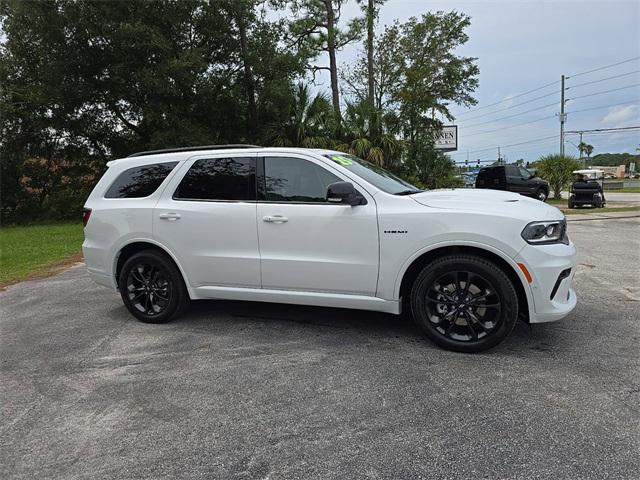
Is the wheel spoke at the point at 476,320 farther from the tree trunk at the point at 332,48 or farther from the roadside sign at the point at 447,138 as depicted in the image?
the tree trunk at the point at 332,48

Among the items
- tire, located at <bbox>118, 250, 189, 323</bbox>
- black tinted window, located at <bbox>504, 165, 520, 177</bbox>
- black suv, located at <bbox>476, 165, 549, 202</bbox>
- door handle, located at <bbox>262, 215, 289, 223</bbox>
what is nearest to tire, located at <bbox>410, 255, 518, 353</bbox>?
door handle, located at <bbox>262, 215, 289, 223</bbox>

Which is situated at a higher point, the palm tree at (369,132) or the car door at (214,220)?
the palm tree at (369,132)

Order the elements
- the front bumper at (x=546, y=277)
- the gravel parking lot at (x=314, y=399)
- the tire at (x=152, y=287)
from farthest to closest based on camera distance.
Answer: the tire at (x=152, y=287) → the front bumper at (x=546, y=277) → the gravel parking lot at (x=314, y=399)

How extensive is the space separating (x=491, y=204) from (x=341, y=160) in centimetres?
145

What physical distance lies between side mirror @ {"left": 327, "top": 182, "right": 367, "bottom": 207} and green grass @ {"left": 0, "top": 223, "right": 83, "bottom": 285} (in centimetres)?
654

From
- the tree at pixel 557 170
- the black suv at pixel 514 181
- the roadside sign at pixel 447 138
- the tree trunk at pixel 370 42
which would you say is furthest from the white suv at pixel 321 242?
the tree at pixel 557 170

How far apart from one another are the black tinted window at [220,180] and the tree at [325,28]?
58.5 ft

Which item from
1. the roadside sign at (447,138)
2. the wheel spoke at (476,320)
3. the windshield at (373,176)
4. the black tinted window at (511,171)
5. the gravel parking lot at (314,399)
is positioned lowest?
the gravel parking lot at (314,399)

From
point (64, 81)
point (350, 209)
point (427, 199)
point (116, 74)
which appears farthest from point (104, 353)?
point (64, 81)

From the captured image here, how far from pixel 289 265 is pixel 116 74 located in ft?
51.4

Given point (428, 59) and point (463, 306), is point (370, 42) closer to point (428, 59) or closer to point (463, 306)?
point (428, 59)

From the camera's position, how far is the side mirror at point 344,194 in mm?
3797

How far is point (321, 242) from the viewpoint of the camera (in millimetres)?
4070

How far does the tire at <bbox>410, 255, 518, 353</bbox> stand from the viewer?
3.63 meters
